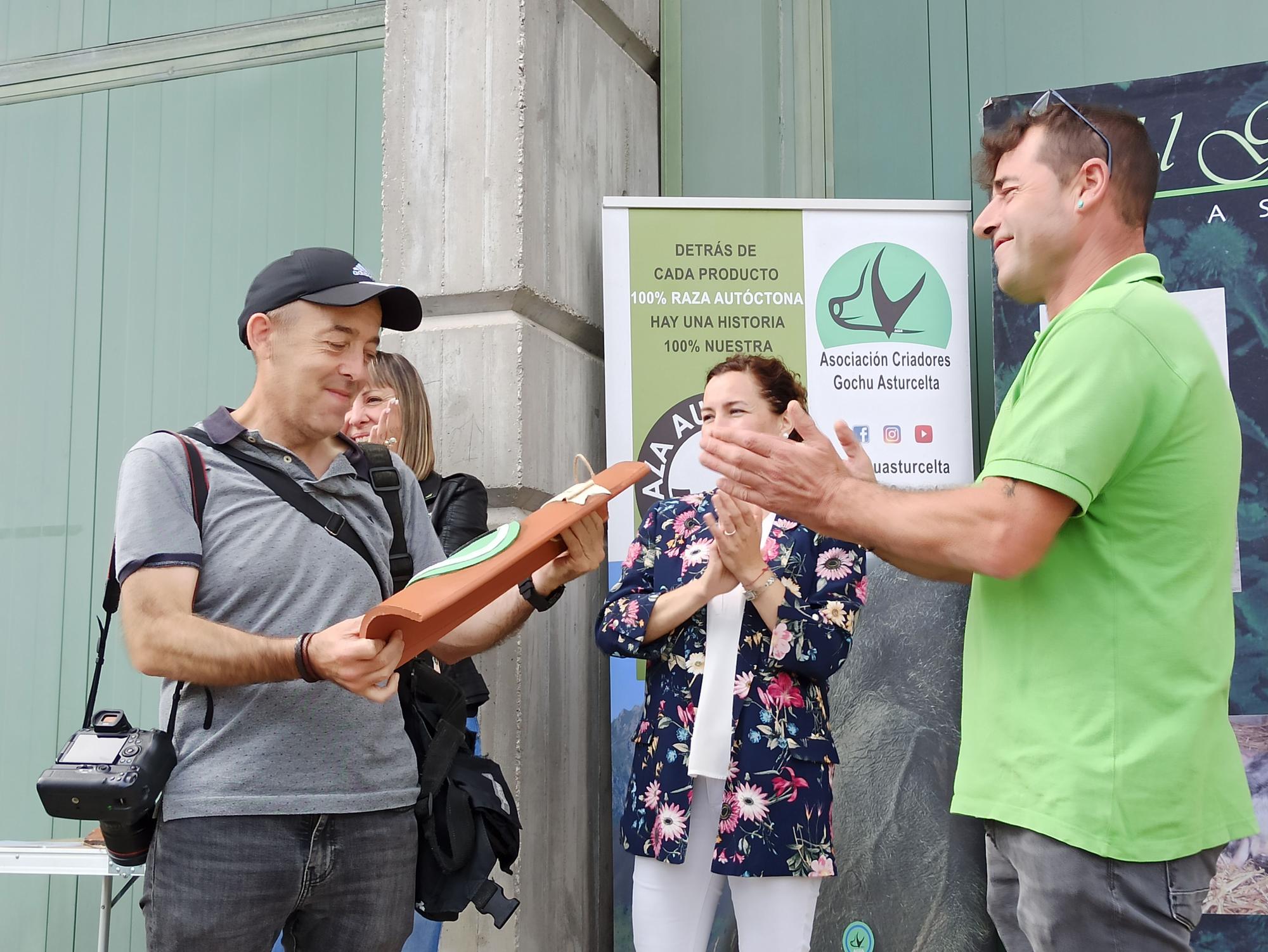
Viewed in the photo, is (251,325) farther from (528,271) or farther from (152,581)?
(528,271)

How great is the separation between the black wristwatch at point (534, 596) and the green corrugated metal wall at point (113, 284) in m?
2.34

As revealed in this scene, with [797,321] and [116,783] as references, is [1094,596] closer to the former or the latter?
[116,783]

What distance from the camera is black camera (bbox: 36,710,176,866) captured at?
2.07 m

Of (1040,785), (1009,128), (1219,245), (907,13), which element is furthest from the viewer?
(907,13)

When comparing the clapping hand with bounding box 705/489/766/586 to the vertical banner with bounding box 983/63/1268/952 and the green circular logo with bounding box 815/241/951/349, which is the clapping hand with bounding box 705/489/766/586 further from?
the vertical banner with bounding box 983/63/1268/952

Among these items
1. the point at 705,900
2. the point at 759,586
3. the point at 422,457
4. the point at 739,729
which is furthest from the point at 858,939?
the point at 422,457

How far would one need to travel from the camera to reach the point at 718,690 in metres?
3.08

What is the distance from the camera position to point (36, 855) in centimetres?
387

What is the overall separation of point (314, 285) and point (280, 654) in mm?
725

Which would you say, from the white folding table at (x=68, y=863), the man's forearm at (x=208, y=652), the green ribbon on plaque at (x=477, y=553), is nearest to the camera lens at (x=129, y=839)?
the man's forearm at (x=208, y=652)

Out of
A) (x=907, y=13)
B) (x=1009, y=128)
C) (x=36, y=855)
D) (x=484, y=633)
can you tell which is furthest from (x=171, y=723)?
(x=907, y=13)

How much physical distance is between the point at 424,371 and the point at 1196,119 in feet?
8.33

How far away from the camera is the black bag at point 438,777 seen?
2336mm

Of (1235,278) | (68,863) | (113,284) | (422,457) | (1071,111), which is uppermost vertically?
(113,284)
